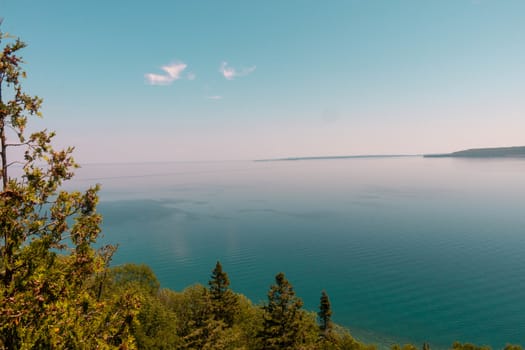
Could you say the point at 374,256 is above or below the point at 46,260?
below

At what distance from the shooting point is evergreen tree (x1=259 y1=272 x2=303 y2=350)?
27406mm

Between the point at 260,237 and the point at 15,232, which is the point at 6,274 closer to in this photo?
the point at 15,232

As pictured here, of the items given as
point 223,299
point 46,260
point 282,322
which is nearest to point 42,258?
point 46,260

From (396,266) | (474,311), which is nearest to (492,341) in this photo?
(474,311)

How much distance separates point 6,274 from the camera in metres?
7.88

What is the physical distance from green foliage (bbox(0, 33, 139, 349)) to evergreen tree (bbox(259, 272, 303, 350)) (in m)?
21.7

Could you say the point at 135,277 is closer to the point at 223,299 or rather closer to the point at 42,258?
the point at 223,299

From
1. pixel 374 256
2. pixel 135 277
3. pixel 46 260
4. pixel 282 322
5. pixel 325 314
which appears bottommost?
pixel 374 256

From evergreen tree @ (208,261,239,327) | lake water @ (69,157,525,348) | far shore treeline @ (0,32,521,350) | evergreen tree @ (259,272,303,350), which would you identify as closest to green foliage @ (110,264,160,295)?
evergreen tree @ (208,261,239,327)

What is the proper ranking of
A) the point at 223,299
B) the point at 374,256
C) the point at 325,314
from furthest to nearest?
the point at 374,256
the point at 223,299
the point at 325,314

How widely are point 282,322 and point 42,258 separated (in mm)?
25559

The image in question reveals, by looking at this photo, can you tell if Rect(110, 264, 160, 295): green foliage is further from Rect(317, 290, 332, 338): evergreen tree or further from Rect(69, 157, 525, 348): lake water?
Rect(317, 290, 332, 338): evergreen tree

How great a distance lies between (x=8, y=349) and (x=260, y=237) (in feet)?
339

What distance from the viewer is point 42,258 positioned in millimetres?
8617
